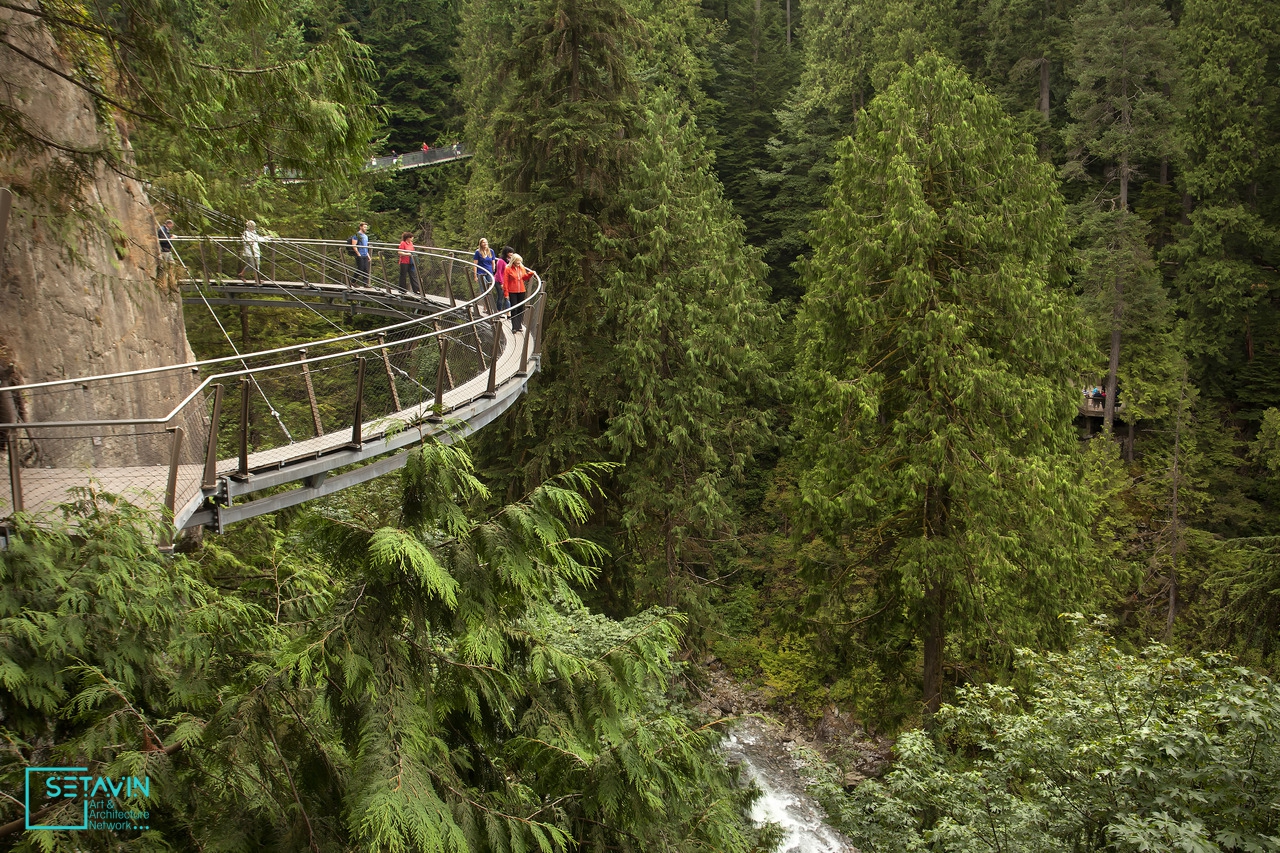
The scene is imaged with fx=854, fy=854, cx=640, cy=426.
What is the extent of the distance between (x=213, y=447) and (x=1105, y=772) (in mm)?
6369

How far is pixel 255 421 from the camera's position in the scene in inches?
261

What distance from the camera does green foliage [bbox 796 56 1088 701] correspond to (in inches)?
465

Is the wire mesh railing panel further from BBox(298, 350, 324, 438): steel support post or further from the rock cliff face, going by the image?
BBox(298, 350, 324, 438): steel support post

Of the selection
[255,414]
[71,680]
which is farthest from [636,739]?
[255,414]

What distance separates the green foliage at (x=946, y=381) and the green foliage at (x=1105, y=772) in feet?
8.91

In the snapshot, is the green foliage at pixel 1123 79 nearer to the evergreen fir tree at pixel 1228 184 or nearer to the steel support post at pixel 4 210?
the evergreen fir tree at pixel 1228 184

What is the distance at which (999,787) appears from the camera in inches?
297

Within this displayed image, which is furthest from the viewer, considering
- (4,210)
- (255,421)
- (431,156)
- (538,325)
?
(431,156)

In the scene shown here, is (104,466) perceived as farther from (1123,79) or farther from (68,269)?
(1123,79)

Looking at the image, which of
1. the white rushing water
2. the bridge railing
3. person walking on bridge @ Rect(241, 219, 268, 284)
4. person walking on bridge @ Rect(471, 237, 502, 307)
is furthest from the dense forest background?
the bridge railing

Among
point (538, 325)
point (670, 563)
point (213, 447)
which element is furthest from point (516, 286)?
point (213, 447)

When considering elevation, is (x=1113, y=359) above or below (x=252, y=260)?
below

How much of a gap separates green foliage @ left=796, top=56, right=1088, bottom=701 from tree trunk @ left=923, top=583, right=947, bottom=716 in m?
0.03

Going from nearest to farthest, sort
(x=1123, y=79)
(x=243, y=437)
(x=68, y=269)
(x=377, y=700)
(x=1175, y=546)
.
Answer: (x=377, y=700), (x=243, y=437), (x=68, y=269), (x=1175, y=546), (x=1123, y=79)
